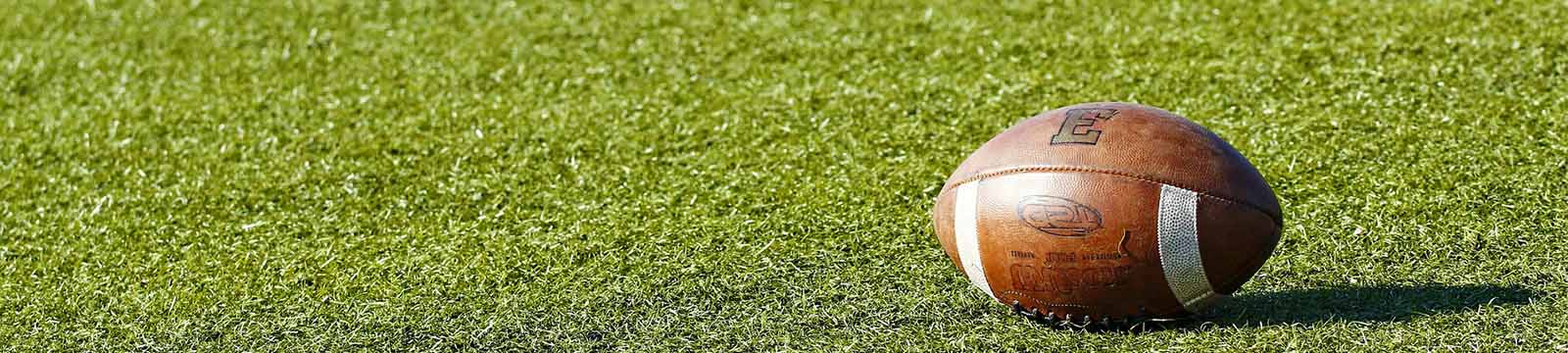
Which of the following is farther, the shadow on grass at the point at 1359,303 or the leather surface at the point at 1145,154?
the shadow on grass at the point at 1359,303

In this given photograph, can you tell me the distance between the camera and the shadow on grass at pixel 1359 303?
4.39 metres

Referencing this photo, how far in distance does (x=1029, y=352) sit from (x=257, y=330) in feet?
7.98

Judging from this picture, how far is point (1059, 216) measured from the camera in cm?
391

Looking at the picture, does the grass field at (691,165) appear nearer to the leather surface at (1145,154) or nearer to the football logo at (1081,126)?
the leather surface at (1145,154)

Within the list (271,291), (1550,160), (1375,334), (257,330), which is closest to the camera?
(1375,334)

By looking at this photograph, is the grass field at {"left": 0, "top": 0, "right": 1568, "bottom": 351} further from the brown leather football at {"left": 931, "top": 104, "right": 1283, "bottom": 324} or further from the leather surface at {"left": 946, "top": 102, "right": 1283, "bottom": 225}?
the leather surface at {"left": 946, "top": 102, "right": 1283, "bottom": 225}

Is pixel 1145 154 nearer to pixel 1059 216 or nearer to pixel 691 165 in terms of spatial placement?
pixel 1059 216

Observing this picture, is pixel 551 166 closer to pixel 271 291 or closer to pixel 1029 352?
pixel 271 291

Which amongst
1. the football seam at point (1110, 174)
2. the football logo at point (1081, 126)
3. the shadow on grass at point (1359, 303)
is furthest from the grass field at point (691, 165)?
the football logo at point (1081, 126)

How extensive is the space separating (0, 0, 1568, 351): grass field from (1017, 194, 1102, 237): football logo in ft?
1.50

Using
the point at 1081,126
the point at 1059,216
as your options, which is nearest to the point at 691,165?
the point at 1081,126

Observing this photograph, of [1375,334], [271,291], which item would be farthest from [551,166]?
[1375,334]

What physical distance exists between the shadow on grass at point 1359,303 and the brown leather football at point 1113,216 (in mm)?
353

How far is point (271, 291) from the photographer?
530 centimetres
